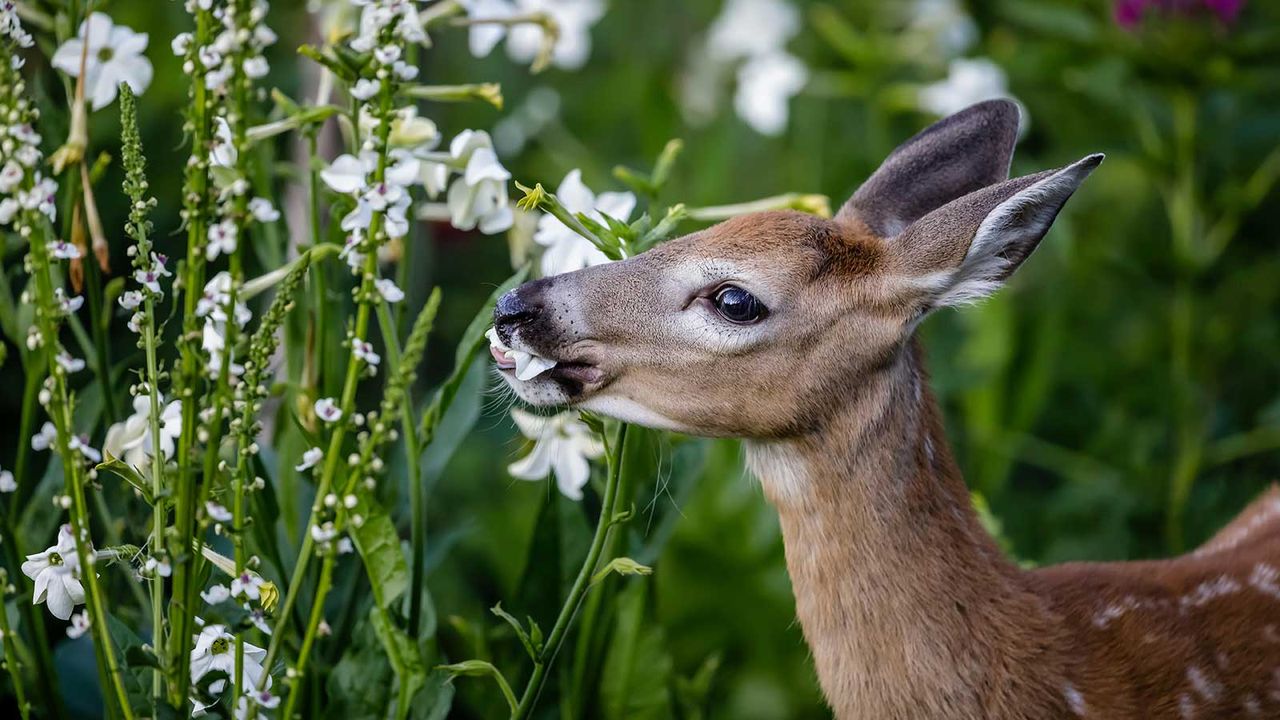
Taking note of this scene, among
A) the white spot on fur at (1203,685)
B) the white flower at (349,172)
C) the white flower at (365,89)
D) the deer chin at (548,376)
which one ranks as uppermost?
the white flower at (365,89)

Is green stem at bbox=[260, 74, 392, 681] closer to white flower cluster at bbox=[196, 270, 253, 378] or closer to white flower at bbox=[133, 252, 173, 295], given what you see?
white flower cluster at bbox=[196, 270, 253, 378]

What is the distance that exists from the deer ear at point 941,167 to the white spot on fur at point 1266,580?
839mm

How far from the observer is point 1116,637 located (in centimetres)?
234

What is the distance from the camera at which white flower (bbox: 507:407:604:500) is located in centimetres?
251

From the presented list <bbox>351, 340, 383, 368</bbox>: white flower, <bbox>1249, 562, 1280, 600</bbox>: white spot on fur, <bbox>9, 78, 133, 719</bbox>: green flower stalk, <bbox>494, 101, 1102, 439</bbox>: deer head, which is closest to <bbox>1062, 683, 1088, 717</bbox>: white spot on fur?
<bbox>1249, 562, 1280, 600</bbox>: white spot on fur

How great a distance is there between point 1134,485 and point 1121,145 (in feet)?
3.55

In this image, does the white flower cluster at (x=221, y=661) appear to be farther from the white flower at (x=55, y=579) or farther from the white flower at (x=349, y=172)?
the white flower at (x=349, y=172)

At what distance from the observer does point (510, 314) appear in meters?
2.18

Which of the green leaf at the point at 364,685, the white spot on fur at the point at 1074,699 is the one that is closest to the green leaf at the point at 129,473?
the green leaf at the point at 364,685

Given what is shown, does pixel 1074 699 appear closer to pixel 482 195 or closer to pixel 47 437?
pixel 482 195

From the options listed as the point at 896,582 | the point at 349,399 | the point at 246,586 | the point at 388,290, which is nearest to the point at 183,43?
the point at 388,290

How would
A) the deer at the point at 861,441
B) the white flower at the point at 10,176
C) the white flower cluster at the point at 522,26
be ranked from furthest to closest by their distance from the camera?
1. the white flower cluster at the point at 522,26
2. the deer at the point at 861,441
3. the white flower at the point at 10,176

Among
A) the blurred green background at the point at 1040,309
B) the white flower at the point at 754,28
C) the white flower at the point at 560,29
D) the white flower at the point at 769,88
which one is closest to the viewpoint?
the white flower at the point at 560,29

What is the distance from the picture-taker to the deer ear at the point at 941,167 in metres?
2.62
